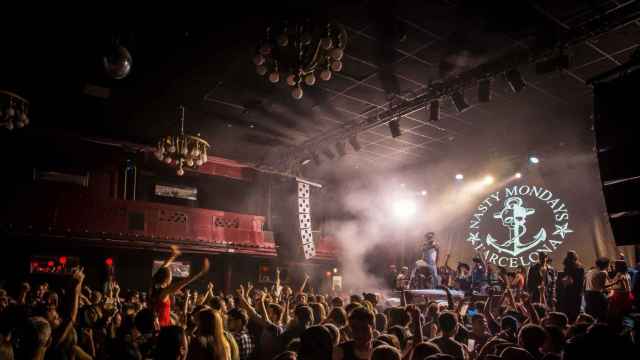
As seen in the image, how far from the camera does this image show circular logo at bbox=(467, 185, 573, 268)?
1299 centimetres

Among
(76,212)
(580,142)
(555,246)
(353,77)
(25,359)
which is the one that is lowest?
(25,359)

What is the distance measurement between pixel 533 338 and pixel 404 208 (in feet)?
46.1

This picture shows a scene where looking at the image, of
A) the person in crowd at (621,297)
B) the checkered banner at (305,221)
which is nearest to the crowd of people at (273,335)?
the person in crowd at (621,297)

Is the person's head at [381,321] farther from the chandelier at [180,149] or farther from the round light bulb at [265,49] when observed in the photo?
the chandelier at [180,149]

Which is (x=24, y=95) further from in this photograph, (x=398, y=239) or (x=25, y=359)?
(x=398, y=239)

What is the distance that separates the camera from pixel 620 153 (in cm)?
440

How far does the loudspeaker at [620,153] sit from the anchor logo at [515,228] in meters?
9.45

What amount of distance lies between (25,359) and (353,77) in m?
7.91

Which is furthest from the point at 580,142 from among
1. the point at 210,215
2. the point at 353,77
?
the point at 210,215

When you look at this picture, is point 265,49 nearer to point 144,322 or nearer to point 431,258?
point 144,322

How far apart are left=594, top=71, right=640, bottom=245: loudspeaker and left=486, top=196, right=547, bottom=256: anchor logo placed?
9448mm

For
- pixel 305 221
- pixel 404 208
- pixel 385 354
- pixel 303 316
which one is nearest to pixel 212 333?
pixel 385 354

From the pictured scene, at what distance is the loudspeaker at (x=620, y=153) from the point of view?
4.30 meters

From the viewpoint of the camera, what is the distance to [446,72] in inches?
363
